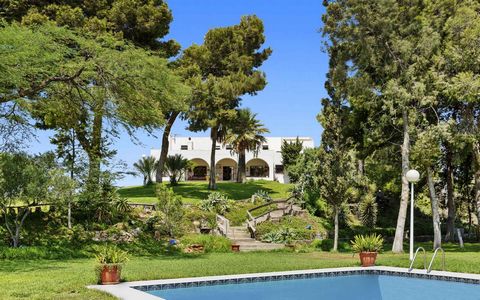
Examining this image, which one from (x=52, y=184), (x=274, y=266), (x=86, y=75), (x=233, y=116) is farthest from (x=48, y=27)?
(x=233, y=116)

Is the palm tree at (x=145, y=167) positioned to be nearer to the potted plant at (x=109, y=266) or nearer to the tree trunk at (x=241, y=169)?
the tree trunk at (x=241, y=169)

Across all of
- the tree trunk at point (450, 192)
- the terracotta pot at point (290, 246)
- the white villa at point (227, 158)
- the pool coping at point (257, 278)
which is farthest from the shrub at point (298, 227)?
the white villa at point (227, 158)

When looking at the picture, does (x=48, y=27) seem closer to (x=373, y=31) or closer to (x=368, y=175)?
(x=373, y=31)

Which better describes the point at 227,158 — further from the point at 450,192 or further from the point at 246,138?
the point at 450,192

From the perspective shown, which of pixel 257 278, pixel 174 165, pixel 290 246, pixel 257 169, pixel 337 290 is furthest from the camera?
pixel 257 169

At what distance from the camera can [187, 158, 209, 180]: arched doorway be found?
2475 inches

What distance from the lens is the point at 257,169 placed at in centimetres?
6469

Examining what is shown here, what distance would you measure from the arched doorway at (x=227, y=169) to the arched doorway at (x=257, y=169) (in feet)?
5.83

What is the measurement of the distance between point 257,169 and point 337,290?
5123 centimetres

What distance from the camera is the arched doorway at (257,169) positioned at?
63125 millimetres

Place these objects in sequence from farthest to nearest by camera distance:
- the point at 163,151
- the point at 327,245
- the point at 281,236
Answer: the point at 163,151
the point at 281,236
the point at 327,245

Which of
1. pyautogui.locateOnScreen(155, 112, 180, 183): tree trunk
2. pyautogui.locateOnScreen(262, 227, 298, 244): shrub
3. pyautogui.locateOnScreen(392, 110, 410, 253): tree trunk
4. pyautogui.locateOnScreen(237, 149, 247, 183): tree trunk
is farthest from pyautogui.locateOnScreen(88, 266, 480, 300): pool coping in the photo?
pyautogui.locateOnScreen(237, 149, 247, 183): tree trunk

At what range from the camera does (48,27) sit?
19.4 metres

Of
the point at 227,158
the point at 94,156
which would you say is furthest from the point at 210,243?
the point at 227,158
